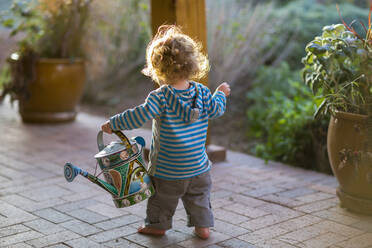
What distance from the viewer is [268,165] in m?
4.45

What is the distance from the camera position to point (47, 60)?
18.8 feet

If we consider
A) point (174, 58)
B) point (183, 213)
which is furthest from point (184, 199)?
point (174, 58)

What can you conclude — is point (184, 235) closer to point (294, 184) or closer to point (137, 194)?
point (137, 194)

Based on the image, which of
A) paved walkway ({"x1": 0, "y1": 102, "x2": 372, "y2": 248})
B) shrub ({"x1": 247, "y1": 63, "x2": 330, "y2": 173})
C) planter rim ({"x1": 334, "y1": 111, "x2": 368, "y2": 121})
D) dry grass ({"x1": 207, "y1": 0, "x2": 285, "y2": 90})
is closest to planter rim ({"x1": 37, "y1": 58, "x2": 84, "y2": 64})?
paved walkway ({"x1": 0, "y1": 102, "x2": 372, "y2": 248})

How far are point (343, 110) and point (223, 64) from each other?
3014 mm

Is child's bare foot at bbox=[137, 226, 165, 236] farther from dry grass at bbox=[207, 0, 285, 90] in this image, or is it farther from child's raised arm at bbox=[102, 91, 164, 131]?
dry grass at bbox=[207, 0, 285, 90]

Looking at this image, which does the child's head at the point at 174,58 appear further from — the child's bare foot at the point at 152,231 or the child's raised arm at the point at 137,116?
the child's bare foot at the point at 152,231

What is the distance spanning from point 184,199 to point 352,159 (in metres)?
1.05

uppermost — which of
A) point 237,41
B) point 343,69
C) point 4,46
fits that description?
point 4,46

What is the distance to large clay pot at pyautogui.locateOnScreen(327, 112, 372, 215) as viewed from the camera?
3104 millimetres

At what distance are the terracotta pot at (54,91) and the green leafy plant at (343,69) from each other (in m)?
3.21

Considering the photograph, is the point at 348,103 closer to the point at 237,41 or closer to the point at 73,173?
the point at 73,173

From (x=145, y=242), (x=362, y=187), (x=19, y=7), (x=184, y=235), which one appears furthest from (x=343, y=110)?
(x=19, y=7)

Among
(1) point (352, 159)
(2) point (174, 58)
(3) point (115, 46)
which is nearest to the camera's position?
(2) point (174, 58)
